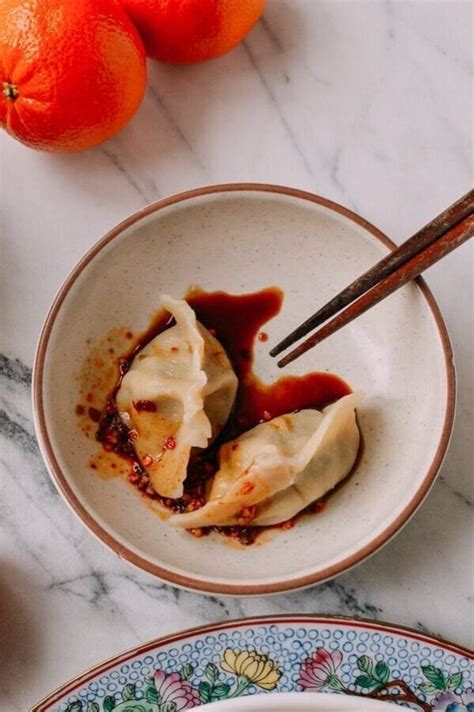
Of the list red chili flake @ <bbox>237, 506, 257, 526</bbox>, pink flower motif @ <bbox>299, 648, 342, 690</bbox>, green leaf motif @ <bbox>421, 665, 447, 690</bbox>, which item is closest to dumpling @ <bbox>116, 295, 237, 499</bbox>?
red chili flake @ <bbox>237, 506, 257, 526</bbox>

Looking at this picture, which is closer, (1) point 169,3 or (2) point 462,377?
(1) point 169,3

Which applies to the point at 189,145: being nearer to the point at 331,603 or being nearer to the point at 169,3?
the point at 169,3

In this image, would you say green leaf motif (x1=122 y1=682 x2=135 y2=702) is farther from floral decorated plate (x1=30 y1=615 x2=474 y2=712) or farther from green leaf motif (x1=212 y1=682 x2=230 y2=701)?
green leaf motif (x1=212 y1=682 x2=230 y2=701)

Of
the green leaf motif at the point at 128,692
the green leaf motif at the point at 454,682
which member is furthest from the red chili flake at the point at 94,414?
the green leaf motif at the point at 454,682

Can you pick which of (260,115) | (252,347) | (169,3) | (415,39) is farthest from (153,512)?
(415,39)

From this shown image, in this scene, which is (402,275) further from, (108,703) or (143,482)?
(108,703)

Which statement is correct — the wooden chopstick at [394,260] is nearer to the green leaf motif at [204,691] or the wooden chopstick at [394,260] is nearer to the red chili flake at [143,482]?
the red chili flake at [143,482]
